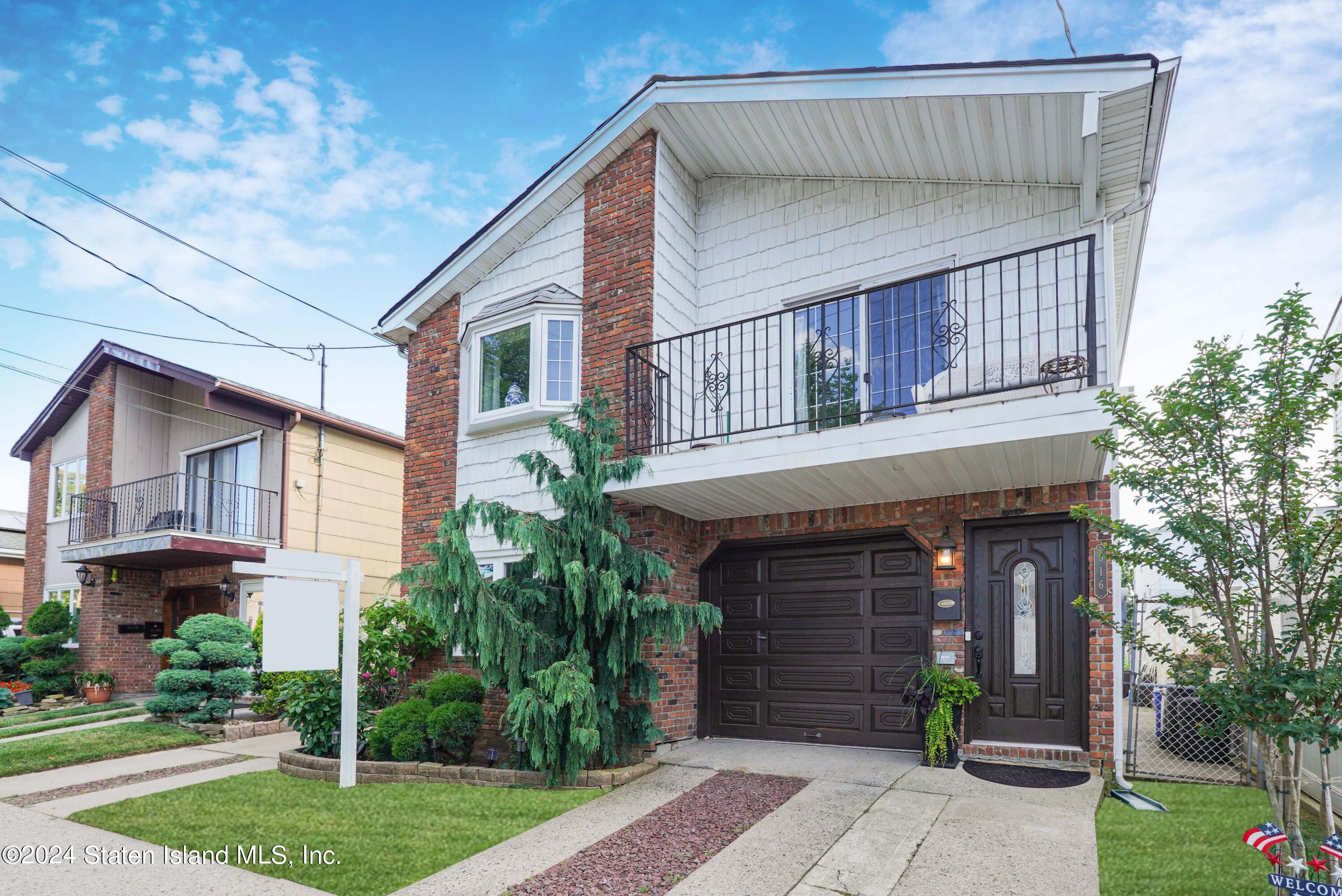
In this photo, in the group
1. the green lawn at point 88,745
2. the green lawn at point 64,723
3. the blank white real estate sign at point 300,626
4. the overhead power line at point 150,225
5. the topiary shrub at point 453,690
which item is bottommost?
the green lawn at point 64,723

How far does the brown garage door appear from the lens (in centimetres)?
792

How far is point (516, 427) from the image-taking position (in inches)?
374

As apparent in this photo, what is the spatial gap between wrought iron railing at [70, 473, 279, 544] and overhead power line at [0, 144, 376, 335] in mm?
3660

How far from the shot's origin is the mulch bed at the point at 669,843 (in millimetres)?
4586

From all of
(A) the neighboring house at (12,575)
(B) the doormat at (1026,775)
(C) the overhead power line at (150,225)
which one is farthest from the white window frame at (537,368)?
(A) the neighboring house at (12,575)

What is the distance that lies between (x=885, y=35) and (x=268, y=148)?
31.5 ft

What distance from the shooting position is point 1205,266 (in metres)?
11.1

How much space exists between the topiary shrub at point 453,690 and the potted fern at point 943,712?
4146 mm

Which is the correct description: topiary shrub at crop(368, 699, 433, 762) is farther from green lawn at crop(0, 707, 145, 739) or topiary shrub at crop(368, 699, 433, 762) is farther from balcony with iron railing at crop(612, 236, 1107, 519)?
green lawn at crop(0, 707, 145, 739)

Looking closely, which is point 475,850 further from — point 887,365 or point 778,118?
point 778,118

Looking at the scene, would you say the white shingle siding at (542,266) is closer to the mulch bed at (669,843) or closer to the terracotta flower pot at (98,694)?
the mulch bed at (669,843)

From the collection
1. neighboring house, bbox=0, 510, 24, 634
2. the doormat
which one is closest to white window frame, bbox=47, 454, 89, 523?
neighboring house, bbox=0, 510, 24, 634

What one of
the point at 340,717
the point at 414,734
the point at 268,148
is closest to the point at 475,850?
the point at 414,734

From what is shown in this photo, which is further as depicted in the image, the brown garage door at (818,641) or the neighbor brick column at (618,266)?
the neighbor brick column at (618,266)
